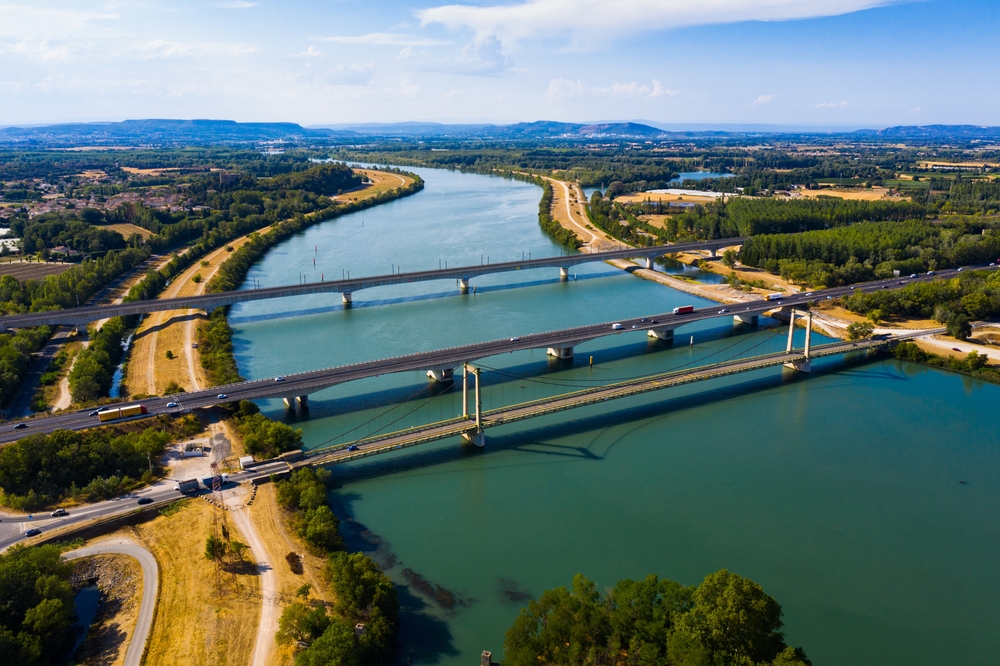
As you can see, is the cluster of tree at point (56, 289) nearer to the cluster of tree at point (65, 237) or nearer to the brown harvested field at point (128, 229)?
the cluster of tree at point (65, 237)

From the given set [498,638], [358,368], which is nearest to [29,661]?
[498,638]

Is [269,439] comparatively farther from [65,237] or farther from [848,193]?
[848,193]

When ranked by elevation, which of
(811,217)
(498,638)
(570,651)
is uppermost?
(811,217)

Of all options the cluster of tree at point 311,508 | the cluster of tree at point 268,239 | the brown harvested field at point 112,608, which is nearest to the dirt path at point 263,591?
the cluster of tree at point 311,508

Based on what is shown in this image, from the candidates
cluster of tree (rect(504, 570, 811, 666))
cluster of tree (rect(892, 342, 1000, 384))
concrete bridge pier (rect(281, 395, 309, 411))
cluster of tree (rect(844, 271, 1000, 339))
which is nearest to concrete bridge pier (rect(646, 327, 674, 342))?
cluster of tree (rect(892, 342, 1000, 384))

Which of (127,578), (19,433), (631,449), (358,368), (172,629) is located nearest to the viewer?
(172,629)

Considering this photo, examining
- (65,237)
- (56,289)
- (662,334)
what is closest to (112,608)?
(662,334)

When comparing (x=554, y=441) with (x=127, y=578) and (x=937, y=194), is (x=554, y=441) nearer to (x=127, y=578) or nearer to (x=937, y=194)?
(x=127, y=578)
